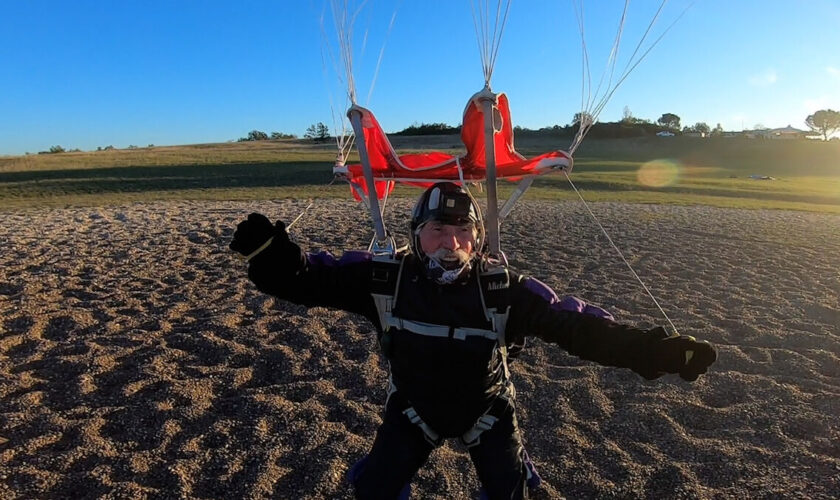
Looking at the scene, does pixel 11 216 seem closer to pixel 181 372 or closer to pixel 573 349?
pixel 181 372

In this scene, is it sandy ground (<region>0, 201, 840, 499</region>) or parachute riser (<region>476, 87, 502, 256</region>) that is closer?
parachute riser (<region>476, 87, 502, 256</region>)

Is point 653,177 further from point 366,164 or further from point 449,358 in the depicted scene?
point 449,358

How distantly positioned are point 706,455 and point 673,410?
656 millimetres

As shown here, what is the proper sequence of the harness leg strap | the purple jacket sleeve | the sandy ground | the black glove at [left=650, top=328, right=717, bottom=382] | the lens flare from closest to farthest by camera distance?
the black glove at [left=650, top=328, right=717, bottom=382] → the purple jacket sleeve → the harness leg strap → the sandy ground → the lens flare

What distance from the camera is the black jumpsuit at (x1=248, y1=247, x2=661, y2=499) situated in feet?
8.16

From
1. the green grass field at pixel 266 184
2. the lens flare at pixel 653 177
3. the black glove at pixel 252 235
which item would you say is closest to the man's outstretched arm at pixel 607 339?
the black glove at pixel 252 235

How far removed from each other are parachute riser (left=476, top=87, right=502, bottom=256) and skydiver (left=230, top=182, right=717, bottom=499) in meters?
0.07

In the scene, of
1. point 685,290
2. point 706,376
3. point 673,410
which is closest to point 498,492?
point 673,410

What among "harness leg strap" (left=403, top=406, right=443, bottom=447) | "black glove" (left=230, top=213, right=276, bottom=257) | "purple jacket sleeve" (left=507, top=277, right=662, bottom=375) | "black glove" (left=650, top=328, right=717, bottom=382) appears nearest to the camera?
"black glove" (left=650, top=328, right=717, bottom=382)

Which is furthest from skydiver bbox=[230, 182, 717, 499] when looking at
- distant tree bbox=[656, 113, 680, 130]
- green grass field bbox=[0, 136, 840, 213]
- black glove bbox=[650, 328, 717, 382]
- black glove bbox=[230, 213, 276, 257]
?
distant tree bbox=[656, 113, 680, 130]

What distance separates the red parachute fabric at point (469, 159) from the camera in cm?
285

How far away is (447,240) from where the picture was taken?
8.20 feet

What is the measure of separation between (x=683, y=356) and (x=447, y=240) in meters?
1.08

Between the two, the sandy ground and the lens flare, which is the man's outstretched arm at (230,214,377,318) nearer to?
the sandy ground
